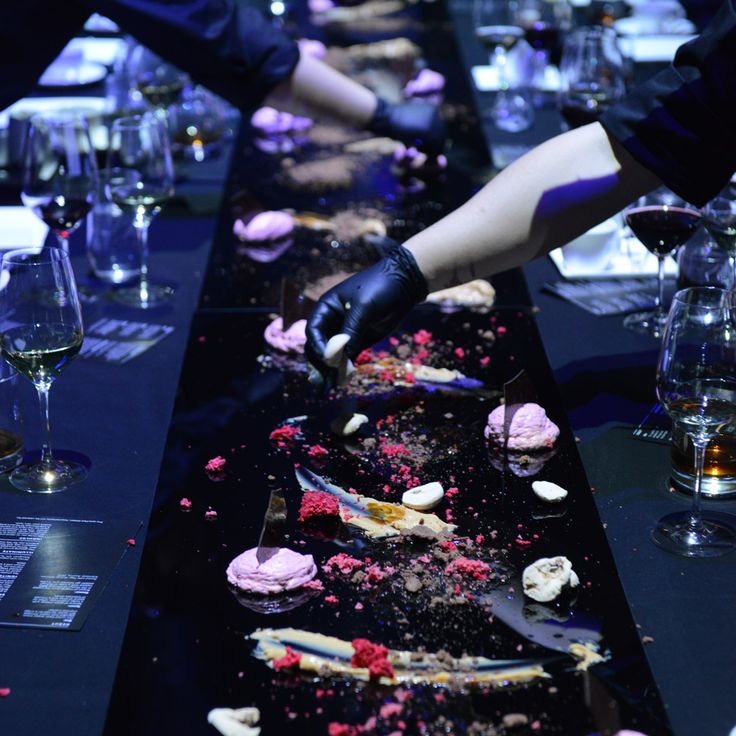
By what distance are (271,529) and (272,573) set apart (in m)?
0.05

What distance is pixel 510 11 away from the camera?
10.4ft

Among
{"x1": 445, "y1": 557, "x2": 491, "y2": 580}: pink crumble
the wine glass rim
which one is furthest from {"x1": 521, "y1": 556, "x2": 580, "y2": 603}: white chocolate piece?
the wine glass rim

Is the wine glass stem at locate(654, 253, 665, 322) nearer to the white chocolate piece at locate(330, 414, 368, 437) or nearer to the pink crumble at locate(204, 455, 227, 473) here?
the white chocolate piece at locate(330, 414, 368, 437)

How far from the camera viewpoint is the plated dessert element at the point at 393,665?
3.56ft

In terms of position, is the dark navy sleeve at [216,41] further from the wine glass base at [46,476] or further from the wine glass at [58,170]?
the wine glass base at [46,476]

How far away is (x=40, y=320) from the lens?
1391 mm

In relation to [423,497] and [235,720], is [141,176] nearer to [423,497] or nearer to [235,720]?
[423,497]

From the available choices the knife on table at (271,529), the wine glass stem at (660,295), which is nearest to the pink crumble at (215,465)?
the knife on table at (271,529)

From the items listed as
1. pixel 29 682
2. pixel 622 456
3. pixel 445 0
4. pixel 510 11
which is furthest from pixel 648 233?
pixel 445 0

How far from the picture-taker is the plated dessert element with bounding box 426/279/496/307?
202 cm

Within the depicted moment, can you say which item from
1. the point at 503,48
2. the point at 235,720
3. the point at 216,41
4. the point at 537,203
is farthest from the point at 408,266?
the point at 503,48

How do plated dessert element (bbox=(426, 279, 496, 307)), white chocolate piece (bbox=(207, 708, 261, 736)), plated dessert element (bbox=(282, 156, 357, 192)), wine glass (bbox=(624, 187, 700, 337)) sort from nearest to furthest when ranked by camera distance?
white chocolate piece (bbox=(207, 708, 261, 736)) < wine glass (bbox=(624, 187, 700, 337)) < plated dessert element (bbox=(426, 279, 496, 307)) < plated dessert element (bbox=(282, 156, 357, 192))

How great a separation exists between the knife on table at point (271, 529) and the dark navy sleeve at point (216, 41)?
1.37 meters

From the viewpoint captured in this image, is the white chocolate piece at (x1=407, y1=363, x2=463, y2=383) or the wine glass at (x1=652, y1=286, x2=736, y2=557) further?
the white chocolate piece at (x1=407, y1=363, x2=463, y2=383)
